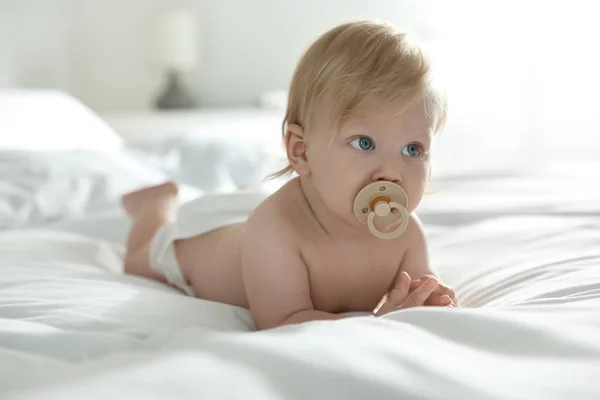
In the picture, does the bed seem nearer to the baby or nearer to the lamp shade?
the baby

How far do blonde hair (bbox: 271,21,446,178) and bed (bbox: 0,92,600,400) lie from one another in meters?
0.24

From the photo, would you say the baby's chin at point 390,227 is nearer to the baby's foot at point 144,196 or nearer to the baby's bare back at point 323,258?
the baby's bare back at point 323,258

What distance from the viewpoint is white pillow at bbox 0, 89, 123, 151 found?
2.08 meters

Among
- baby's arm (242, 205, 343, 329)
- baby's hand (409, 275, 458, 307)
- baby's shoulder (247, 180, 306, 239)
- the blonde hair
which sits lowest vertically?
baby's arm (242, 205, 343, 329)

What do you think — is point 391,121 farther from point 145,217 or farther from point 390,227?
point 145,217

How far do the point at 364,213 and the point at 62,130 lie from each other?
1622 millimetres

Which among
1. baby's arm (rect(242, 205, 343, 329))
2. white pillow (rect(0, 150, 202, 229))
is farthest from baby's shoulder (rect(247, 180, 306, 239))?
white pillow (rect(0, 150, 202, 229))

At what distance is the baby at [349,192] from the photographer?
2.70 ft

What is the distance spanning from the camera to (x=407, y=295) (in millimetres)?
809

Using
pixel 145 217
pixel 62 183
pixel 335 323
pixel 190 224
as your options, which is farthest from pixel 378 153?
pixel 62 183

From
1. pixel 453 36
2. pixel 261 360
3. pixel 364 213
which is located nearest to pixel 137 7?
pixel 453 36

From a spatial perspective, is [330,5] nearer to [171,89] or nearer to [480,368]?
[171,89]

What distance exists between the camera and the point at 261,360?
0.55 metres

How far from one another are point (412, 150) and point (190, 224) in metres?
0.42
